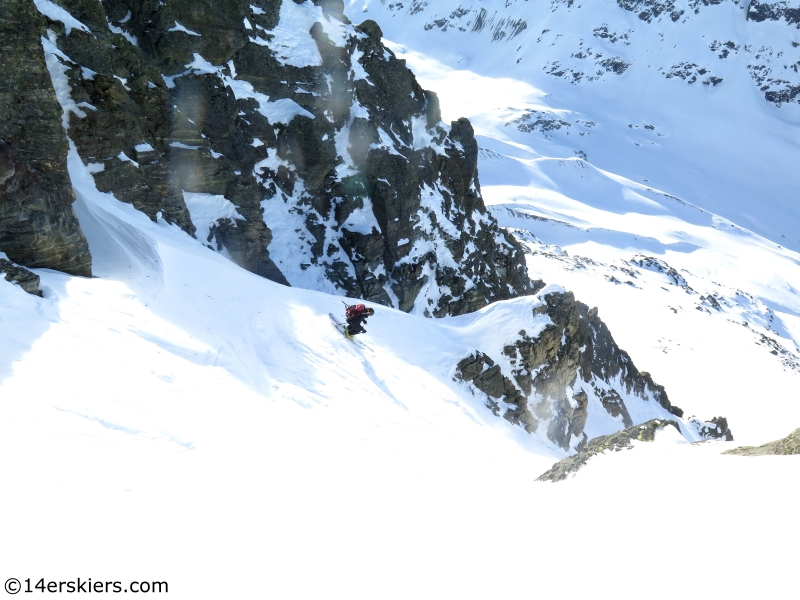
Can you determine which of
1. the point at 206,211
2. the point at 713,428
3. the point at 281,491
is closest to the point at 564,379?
the point at 713,428

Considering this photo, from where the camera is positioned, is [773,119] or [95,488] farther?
[773,119]

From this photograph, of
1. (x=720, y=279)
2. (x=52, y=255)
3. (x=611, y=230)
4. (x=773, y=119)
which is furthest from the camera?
(x=773, y=119)

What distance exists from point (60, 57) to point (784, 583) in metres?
21.6

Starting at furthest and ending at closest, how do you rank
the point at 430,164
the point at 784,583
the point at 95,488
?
the point at 430,164, the point at 95,488, the point at 784,583

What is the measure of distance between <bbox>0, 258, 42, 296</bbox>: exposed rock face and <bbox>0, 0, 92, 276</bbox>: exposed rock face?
2.48m

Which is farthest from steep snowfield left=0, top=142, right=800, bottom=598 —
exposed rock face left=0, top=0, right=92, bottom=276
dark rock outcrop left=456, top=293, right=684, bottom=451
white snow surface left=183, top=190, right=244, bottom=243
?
white snow surface left=183, top=190, right=244, bottom=243

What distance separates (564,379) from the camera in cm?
2231

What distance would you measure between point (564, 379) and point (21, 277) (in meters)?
18.8

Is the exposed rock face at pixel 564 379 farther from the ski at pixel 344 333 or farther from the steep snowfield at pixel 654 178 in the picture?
the steep snowfield at pixel 654 178

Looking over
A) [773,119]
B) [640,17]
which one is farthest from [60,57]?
[640,17]

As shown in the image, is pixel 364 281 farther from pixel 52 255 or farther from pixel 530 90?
pixel 530 90

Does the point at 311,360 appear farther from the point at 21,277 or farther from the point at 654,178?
the point at 654,178

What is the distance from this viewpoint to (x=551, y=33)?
165 meters

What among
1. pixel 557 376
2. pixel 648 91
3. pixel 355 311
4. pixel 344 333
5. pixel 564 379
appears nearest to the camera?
pixel 355 311
